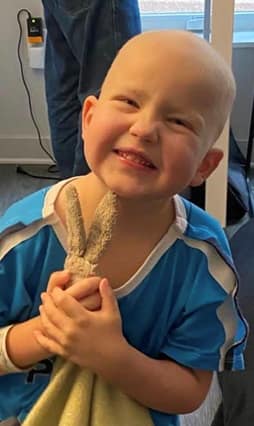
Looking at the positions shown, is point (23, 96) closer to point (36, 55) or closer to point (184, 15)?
point (36, 55)

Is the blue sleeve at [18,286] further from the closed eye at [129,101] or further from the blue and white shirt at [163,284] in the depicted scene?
the closed eye at [129,101]

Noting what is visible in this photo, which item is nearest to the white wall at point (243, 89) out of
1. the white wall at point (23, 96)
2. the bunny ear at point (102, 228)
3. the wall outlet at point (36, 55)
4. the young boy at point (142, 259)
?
the white wall at point (23, 96)

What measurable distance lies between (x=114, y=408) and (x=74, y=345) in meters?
0.11

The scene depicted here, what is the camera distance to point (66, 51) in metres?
1.75

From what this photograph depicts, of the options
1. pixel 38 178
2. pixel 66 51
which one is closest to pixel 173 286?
pixel 66 51

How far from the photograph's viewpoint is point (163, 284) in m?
0.75

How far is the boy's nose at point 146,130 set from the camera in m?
0.64

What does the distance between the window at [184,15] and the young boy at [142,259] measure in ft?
6.92

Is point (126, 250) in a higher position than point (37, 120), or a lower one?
higher

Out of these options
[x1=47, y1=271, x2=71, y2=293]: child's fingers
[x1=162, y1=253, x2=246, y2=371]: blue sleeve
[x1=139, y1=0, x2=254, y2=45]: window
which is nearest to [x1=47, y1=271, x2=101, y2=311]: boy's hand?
[x1=47, y1=271, x2=71, y2=293]: child's fingers

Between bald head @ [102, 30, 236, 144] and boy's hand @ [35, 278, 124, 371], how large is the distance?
20cm

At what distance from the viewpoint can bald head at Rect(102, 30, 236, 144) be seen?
65 cm

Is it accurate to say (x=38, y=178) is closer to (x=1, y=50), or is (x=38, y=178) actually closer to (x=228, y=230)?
(x=1, y=50)

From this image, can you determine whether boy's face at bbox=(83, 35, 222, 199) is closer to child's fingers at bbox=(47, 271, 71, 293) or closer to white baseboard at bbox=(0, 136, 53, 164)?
child's fingers at bbox=(47, 271, 71, 293)
